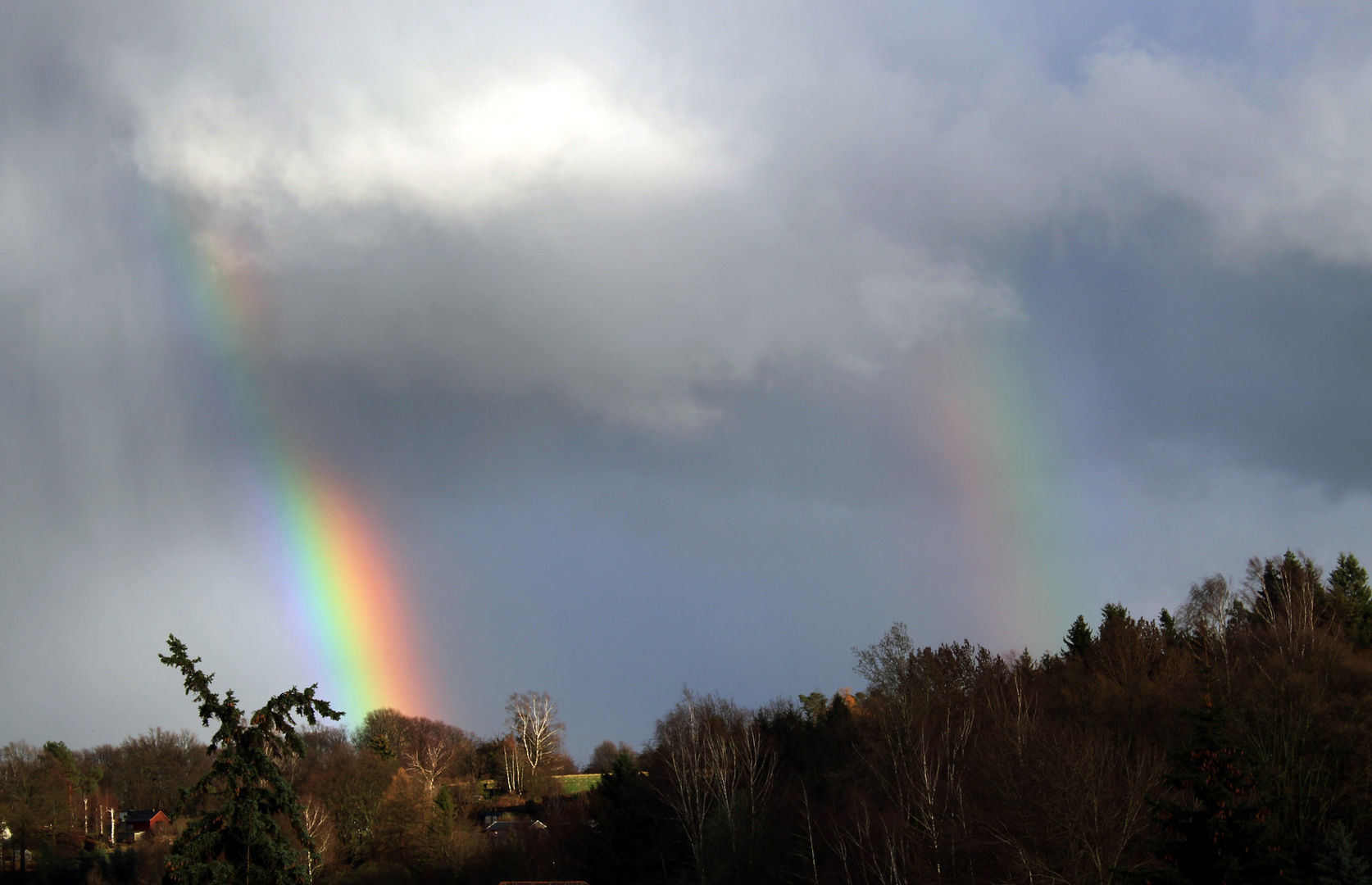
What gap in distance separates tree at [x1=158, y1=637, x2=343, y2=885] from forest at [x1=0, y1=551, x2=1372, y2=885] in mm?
64

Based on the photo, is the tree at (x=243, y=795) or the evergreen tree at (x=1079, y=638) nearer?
the tree at (x=243, y=795)

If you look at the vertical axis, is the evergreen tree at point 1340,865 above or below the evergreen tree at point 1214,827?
below

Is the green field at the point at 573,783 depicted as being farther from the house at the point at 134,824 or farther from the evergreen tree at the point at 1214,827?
the evergreen tree at the point at 1214,827

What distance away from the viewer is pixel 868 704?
89.2 meters

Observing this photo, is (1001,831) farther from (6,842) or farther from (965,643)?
(6,842)

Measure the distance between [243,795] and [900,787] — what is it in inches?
1763

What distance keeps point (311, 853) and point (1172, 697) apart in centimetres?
5754

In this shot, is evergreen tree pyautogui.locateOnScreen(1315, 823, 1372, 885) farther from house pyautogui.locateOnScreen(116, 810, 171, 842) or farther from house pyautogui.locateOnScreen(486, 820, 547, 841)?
house pyautogui.locateOnScreen(116, 810, 171, 842)

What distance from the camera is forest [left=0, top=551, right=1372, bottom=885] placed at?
1049 inches

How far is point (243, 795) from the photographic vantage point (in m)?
26.0

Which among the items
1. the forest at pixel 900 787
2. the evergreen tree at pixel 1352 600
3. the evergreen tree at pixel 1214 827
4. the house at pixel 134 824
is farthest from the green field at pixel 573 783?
the evergreen tree at pixel 1214 827

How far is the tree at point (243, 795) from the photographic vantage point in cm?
2534

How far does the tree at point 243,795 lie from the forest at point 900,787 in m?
0.06

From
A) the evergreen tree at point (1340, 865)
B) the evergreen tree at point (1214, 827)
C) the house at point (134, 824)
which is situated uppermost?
the evergreen tree at point (1214, 827)
